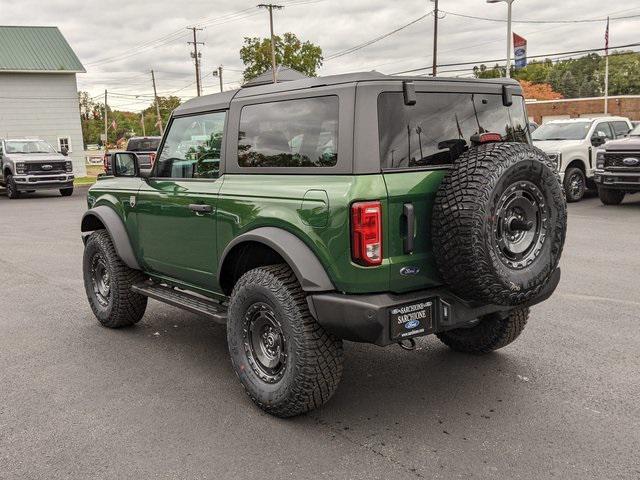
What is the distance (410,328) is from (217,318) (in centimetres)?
146

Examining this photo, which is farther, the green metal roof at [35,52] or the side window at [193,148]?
the green metal roof at [35,52]

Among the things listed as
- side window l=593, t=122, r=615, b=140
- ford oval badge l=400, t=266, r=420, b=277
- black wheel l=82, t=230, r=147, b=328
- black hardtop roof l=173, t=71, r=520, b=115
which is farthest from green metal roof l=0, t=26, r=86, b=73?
ford oval badge l=400, t=266, r=420, b=277

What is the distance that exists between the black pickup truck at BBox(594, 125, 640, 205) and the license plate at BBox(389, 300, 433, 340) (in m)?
11.0

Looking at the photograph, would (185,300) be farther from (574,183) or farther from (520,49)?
(520,49)

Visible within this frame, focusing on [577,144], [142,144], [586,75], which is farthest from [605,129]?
[586,75]

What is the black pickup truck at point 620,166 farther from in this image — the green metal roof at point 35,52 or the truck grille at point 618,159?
the green metal roof at point 35,52

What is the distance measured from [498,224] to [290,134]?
1.36m

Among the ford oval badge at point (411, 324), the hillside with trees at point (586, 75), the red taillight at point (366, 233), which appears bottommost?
the ford oval badge at point (411, 324)

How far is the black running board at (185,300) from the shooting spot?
430 centimetres

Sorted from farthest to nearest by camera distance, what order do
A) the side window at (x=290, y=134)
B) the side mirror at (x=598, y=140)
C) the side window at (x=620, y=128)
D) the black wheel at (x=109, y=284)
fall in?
the side window at (x=620, y=128)
the side mirror at (x=598, y=140)
the black wheel at (x=109, y=284)
the side window at (x=290, y=134)

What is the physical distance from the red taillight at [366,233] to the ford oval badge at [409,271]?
158 millimetres

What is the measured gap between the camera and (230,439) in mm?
3482

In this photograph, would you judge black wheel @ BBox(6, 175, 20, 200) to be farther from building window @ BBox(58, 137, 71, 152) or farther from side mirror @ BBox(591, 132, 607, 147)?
side mirror @ BBox(591, 132, 607, 147)

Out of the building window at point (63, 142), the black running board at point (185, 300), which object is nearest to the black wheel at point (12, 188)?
the building window at point (63, 142)
